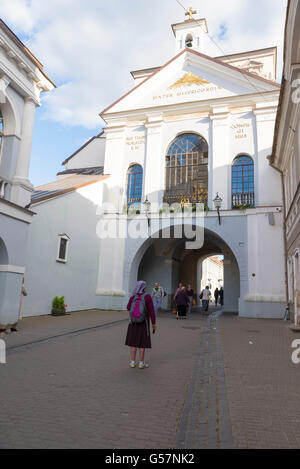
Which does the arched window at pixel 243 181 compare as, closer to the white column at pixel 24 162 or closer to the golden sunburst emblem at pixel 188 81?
the golden sunburst emblem at pixel 188 81

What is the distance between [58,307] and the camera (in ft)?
50.4

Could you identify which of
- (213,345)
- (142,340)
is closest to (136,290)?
(142,340)

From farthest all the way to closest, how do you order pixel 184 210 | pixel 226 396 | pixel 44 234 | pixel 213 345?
pixel 184 210 → pixel 44 234 → pixel 213 345 → pixel 226 396

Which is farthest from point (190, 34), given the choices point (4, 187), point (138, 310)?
point (138, 310)

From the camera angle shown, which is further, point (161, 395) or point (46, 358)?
point (46, 358)

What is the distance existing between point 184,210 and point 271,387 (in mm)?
14350

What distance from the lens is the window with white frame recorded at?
16.1 m

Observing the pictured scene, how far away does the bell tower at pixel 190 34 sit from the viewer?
87.2 feet

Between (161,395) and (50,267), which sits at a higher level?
(50,267)

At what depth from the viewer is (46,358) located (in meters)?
6.98

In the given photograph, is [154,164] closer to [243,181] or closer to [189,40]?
[243,181]

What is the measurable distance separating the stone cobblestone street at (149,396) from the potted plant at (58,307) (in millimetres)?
6348

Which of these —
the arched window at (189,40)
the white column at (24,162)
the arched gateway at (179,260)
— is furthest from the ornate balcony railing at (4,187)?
the arched window at (189,40)
